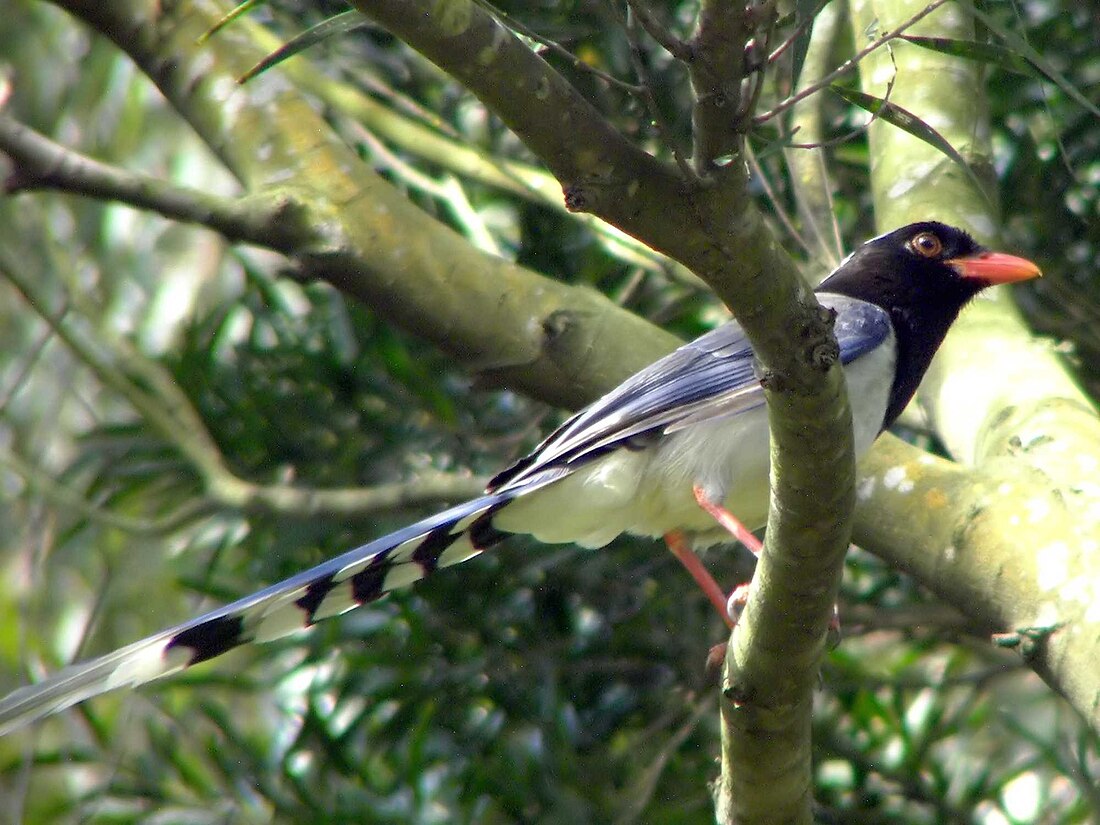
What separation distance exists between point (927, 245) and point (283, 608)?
242 cm

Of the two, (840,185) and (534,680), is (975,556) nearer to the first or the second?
(534,680)

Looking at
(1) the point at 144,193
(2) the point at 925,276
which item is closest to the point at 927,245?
(2) the point at 925,276

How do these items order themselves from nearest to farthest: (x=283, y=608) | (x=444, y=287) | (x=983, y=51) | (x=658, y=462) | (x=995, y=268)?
(x=983, y=51) → (x=283, y=608) → (x=658, y=462) → (x=444, y=287) → (x=995, y=268)

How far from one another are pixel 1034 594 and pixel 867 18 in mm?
2568

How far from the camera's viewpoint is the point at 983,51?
A: 2340 millimetres

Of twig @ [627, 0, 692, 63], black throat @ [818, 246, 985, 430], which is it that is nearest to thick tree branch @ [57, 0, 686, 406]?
black throat @ [818, 246, 985, 430]

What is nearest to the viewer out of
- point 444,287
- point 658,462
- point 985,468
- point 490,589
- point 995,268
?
point 985,468

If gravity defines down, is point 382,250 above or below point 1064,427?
above

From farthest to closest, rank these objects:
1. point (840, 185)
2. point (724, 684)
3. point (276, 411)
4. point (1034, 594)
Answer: point (840, 185) → point (276, 411) → point (1034, 594) → point (724, 684)

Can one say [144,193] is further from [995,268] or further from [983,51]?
[995,268]

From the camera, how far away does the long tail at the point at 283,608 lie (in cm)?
290

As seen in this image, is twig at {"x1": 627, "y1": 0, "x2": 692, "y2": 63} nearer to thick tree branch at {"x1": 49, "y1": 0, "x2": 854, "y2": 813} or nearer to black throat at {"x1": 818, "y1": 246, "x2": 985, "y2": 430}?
thick tree branch at {"x1": 49, "y1": 0, "x2": 854, "y2": 813}

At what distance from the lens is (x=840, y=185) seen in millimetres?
5887

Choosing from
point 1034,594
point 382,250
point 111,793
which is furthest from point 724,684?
point 111,793
